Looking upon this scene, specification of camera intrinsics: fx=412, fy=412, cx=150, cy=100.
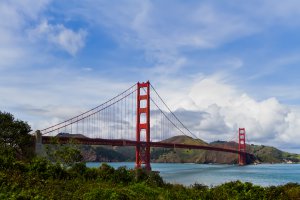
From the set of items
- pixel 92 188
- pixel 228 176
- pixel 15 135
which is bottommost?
pixel 228 176

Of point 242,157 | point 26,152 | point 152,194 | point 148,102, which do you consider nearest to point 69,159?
point 26,152

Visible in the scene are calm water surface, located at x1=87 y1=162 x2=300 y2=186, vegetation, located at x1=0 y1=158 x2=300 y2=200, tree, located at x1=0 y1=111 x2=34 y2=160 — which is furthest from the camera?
calm water surface, located at x1=87 y1=162 x2=300 y2=186

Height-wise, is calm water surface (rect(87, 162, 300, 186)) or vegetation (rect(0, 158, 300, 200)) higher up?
vegetation (rect(0, 158, 300, 200))

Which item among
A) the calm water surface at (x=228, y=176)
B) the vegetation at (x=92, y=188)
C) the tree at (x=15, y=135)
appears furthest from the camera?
the calm water surface at (x=228, y=176)

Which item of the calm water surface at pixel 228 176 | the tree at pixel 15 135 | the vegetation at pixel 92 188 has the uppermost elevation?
the tree at pixel 15 135

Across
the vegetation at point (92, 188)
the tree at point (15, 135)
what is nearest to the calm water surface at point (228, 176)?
the tree at point (15, 135)

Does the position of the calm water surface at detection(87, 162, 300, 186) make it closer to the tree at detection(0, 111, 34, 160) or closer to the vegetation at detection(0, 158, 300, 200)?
the tree at detection(0, 111, 34, 160)

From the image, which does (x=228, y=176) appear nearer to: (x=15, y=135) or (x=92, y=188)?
(x=15, y=135)

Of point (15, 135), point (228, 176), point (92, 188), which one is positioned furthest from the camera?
point (228, 176)

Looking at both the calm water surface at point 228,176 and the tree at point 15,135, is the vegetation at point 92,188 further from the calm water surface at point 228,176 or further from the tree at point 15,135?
the calm water surface at point 228,176

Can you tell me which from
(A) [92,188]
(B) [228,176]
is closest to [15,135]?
(A) [92,188]

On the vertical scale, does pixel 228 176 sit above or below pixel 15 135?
below

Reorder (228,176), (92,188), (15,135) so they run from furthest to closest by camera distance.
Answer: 1. (228,176)
2. (15,135)
3. (92,188)

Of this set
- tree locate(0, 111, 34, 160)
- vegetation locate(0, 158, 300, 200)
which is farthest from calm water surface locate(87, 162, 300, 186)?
vegetation locate(0, 158, 300, 200)
